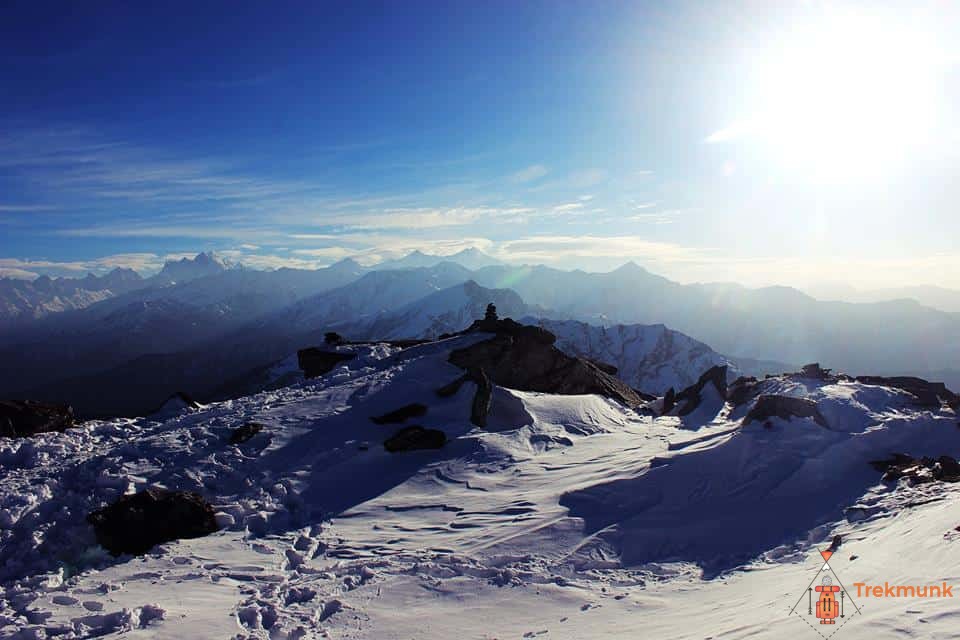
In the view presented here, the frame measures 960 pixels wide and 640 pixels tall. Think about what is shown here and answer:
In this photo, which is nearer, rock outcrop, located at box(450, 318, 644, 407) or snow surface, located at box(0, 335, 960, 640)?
snow surface, located at box(0, 335, 960, 640)

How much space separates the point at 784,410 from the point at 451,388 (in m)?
15.5

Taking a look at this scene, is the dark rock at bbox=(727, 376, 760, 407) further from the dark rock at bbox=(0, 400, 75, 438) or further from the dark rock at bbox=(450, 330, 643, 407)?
the dark rock at bbox=(0, 400, 75, 438)

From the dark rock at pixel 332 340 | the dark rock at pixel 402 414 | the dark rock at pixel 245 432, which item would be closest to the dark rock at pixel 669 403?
the dark rock at pixel 402 414

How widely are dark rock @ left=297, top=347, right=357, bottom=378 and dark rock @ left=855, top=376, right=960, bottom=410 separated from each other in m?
33.0

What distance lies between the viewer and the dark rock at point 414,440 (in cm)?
2128

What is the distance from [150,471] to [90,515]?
3993 millimetres

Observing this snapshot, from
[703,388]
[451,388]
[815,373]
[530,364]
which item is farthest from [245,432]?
[815,373]

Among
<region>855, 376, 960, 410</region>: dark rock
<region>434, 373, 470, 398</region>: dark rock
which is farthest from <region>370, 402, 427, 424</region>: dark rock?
<region>855, 376, 960, 410</region>: dark rock

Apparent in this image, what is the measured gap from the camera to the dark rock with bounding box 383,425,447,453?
2128 cm

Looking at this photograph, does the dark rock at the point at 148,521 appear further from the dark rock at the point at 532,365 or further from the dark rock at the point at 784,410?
the dark rock at the point at 784,410

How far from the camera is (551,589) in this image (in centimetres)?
1127

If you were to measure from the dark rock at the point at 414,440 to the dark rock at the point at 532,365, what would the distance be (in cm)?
1010

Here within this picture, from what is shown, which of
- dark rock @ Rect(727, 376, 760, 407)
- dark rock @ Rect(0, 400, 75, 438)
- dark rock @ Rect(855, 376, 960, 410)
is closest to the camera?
dark rock @ Rect(0, 400, 75, 438)

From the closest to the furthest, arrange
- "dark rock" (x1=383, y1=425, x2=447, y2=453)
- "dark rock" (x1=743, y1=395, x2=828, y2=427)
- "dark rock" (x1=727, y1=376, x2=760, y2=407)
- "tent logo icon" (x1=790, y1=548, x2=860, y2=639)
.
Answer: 1. "tent logo icon" (x1=790, y1=548, x2=860, y2=639)
2. "dark rock" (x1=743, y1=395, x2=828, y2=427)
3. "dark rock" (x1=383, y1=425, x2=447, y2=453)
4. "dark rock" (x1=727, y1=376, x2=760, y2=407)
